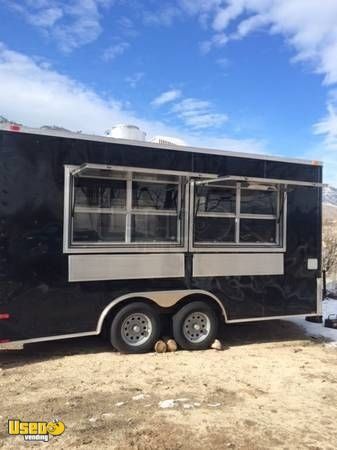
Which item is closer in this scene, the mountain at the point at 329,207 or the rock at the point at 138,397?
the rock at the point at 138,397

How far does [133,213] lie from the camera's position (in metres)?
6.57

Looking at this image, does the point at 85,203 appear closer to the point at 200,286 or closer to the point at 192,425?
the point at 200,286

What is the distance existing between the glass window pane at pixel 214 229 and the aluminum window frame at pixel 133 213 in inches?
8.3

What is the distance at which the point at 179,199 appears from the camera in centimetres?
687

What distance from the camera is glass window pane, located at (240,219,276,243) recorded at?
7352 millimetres

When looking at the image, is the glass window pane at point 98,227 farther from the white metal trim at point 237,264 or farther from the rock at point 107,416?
the rock at point 107,416

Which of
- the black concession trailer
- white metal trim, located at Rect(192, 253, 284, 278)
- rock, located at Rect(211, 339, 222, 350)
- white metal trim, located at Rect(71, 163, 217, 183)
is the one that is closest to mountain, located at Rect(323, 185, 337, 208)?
the black concession trailer

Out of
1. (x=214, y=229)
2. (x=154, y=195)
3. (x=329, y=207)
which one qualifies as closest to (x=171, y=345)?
(x=214, y=229)

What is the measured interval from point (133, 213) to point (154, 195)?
41 centimetres

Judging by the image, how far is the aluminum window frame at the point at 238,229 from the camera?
6.91 metres

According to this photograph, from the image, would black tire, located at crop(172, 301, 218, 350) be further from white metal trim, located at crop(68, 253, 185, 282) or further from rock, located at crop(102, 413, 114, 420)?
rock, located at crop(102, 413, 114, 420)

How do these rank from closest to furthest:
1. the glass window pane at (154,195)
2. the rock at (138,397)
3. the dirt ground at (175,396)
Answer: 1. the dirt ground at (175,396)
2. the rock at (138,397)
3. the glass window pane at (154,195)

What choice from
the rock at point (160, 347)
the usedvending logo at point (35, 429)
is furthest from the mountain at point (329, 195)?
the usedvending logo at point (35, 429)

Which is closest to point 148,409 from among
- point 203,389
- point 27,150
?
point 203,389
